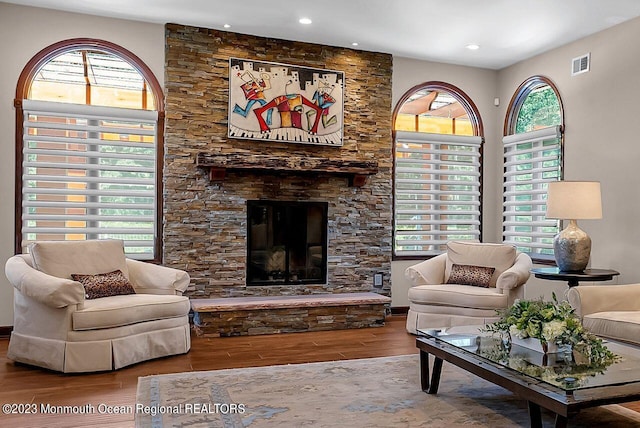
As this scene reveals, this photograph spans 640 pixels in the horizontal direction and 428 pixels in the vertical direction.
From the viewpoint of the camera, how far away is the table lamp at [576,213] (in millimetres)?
4699

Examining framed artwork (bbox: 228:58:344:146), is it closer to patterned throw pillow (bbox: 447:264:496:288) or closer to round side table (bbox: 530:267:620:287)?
patterned throw pillow (bbox: 447:264:496:288)

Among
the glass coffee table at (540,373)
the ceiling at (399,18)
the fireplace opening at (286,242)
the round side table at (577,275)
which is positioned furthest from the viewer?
the fireplace opening at (286,242)

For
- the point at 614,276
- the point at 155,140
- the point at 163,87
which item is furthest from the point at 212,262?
the point at 614,276

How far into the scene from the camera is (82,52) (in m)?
5.14

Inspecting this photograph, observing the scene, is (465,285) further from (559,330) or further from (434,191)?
(559,330)

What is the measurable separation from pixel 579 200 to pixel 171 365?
3.65 metres

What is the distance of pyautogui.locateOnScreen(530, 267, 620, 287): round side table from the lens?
4500 millimetres

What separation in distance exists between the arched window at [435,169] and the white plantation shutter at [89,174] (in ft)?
9.06

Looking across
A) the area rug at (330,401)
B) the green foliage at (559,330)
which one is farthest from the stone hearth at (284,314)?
the green foliage at (559,330)

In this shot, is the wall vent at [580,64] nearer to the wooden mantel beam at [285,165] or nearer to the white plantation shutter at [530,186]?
the white plantation shutter at [530,186]

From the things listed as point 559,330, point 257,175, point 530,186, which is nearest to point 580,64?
point 530,186

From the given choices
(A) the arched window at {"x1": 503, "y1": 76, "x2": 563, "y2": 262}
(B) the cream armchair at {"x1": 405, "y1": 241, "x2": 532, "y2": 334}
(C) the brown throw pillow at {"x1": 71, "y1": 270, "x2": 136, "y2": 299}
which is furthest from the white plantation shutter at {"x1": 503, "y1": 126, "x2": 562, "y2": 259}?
(C) the brown throw pillow at {"x1": 71, "y1": 270, "x2": 136, "y2": 299}

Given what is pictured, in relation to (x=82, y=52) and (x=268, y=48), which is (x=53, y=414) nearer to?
(x=82, y=52)

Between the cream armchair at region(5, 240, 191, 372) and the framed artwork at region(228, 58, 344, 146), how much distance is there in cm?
182
